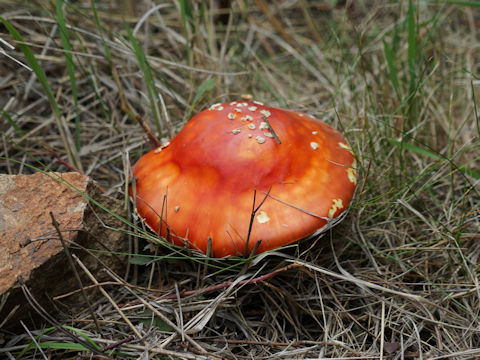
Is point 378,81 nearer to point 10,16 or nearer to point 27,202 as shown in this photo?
point 27,202

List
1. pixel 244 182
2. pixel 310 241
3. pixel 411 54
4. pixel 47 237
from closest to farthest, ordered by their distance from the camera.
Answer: pixel 47 237 < pixel 244 182 < pixel 310 241 < pixel 411 54

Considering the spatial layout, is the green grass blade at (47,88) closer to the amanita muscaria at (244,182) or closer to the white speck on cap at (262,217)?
the amanita muscaria at (244,182)

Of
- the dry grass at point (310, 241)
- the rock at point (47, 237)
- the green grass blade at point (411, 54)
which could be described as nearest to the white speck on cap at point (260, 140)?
the dry grass at point (310, 241)

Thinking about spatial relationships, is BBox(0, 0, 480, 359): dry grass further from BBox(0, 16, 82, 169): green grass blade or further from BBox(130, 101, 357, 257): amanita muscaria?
BBox(130, 101, 357, 257): amanita muscaria

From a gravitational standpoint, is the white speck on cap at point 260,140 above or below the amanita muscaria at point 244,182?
above

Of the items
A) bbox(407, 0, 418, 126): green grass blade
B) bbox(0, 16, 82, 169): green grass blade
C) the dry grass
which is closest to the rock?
the dry grass

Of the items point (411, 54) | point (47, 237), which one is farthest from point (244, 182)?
point (411, 54)

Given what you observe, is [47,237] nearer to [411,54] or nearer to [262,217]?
[262,217]
